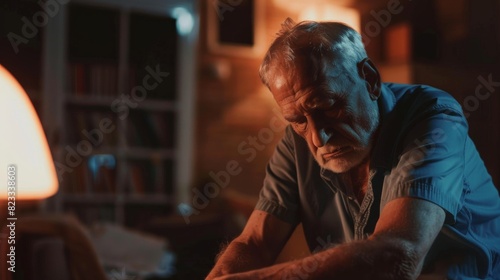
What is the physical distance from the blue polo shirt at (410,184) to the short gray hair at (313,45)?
0.09 metres

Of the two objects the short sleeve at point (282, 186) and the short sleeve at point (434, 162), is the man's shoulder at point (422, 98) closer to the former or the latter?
the short sleeve at point (434, 162)

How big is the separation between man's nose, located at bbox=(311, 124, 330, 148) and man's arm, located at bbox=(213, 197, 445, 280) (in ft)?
0.32

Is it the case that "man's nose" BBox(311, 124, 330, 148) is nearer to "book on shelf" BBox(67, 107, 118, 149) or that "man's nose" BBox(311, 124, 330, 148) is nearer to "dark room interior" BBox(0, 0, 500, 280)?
"dark room interior" BBox(0, 0, 500, 280)

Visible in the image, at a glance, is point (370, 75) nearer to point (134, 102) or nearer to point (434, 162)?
point (434, 162)

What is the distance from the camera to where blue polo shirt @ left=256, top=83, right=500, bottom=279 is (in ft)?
1.48

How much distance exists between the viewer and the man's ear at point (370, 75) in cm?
47

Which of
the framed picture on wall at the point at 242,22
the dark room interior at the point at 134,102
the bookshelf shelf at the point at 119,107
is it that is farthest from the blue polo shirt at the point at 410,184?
the bookshelf shelf at the point at 119,107

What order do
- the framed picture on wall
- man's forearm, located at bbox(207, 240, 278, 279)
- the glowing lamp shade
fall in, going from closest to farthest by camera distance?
man's forearm, located at bbox(207, 240, 278, 279) < the glowing lamp shade < the framed picture on wall

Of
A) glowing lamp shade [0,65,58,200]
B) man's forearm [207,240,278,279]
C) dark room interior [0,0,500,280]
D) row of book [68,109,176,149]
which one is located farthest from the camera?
row of book [68,109,176,149]

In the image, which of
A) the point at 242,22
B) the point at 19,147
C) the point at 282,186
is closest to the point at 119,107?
the point at 242,22

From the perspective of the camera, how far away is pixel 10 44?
5.49 ft

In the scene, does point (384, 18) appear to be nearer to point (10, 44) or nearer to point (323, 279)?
point (323, 279)

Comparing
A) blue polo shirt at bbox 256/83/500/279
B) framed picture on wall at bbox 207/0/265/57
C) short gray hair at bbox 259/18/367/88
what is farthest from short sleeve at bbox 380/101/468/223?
framed picture on wall at bbox 207/0/265/57

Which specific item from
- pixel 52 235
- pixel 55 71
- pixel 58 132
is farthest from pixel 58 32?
pixel 52 235
